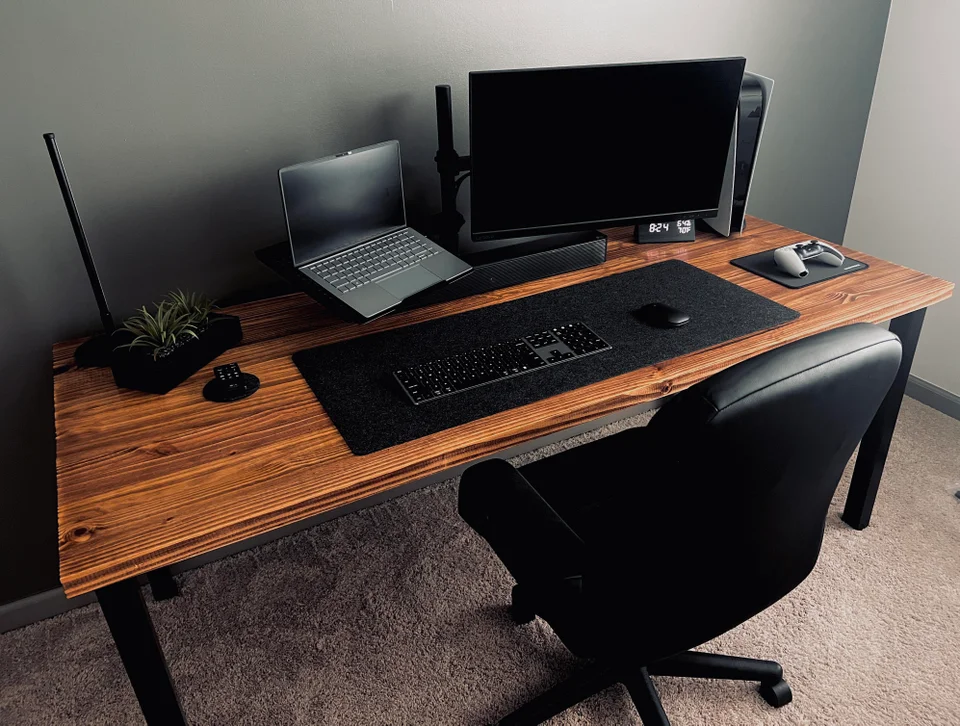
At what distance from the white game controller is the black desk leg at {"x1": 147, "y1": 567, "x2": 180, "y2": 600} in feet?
5.52

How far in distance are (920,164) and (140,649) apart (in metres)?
2.55

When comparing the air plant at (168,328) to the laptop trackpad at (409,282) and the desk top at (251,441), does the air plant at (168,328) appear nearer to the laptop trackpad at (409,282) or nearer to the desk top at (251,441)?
the desk top at (251,441)

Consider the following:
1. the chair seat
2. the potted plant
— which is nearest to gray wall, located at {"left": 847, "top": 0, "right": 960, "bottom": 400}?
the chair seat

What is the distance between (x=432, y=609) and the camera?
1.79 metres

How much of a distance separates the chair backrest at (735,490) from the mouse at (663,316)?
0.46 meters

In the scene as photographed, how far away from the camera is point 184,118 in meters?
1.46

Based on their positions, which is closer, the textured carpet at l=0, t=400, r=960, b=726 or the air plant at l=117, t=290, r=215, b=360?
the air plant at l=117, t=290, r=215, b=360

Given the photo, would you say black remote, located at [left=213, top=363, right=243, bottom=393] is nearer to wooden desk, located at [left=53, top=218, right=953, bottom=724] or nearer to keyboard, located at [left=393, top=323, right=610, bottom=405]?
wooden desk, located at [left=53, top=218, right=953, bottom=724]

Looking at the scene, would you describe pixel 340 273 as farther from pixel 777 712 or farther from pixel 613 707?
pixel 777 712

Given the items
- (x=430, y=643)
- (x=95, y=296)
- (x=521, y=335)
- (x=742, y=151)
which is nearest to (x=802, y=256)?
(x=742, y=151)

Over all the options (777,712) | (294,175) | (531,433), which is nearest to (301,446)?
(531,433)

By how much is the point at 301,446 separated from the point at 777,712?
1.17 meters

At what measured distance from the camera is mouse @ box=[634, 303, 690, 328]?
1480mm

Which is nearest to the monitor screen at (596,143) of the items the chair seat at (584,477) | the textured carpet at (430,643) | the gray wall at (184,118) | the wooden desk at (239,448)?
the gray wall at (184,118)
